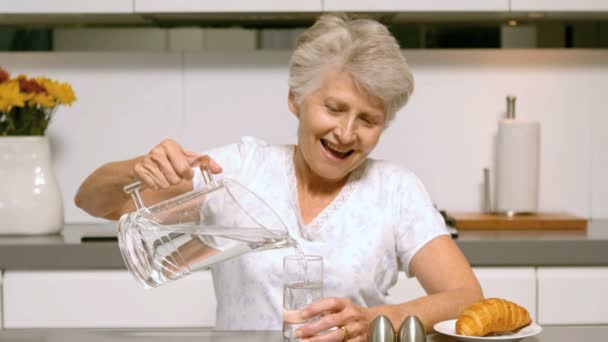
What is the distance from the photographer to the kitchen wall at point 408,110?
2.77 m

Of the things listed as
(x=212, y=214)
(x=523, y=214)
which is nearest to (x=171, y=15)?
(x=523, y=214)

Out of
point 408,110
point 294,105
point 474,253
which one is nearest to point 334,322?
point 294,105

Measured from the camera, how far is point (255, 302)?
1.66 metres

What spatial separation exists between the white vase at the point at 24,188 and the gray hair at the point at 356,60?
39.5 inches

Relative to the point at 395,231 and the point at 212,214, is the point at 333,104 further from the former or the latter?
the point at 212,214

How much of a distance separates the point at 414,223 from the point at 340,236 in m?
0.14

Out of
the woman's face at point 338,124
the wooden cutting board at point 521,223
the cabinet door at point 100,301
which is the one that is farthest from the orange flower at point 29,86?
the wooden cutting board at point 521,223

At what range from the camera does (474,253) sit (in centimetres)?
225

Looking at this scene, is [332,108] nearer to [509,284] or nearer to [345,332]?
[345,332]

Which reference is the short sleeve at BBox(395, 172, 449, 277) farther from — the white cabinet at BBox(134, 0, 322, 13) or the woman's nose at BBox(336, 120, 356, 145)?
the white cabinet at BBox(134, 0, 322, 13)

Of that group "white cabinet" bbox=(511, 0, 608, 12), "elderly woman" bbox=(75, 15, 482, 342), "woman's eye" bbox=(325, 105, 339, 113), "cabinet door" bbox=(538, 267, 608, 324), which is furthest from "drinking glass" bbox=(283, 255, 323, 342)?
"white cabinet" bbox=(511, 0, 608, 12)

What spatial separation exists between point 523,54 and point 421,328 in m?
1.81

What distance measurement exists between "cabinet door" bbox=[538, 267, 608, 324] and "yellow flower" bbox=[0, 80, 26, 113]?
137 cm

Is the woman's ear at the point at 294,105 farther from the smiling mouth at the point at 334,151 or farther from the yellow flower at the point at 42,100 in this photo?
the yellow flower at the point at 42,100
